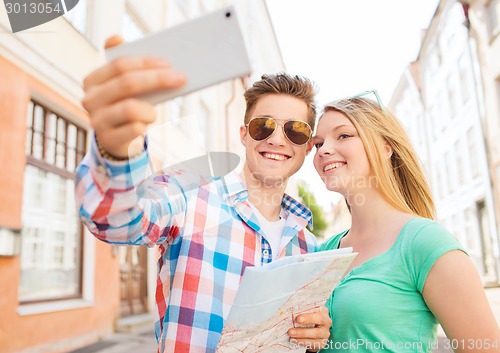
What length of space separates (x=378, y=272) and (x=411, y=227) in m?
0.23

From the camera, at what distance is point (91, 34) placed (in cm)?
666

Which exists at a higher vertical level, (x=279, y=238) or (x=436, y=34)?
(x=436, y=34)

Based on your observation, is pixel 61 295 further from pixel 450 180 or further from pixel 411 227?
pixel 450 180

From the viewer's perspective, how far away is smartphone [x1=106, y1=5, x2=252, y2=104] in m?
0.68

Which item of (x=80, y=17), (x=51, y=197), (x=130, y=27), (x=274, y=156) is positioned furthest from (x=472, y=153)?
(x=274, y=156)

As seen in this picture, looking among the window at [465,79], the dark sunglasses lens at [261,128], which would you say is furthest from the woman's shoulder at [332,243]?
the window at [465,79]

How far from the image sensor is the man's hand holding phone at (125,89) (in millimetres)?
665

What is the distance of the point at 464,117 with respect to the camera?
15.9m

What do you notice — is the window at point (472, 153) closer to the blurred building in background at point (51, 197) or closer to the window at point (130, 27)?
the blurred building in background at point (51, 197)

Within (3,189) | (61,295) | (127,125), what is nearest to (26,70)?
(3,189)

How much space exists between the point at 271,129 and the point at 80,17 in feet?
18.8

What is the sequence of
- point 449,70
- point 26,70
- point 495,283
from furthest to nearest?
point 449,70 → point 495,283 → point 26,70

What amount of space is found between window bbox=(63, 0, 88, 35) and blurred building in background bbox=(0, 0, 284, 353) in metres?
0.01

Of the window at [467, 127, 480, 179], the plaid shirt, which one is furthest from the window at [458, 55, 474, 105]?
the plaid shirt
